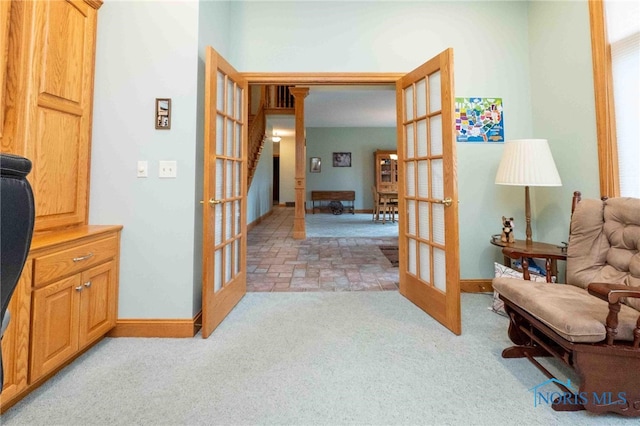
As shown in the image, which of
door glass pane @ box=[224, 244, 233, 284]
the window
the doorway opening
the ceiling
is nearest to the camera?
the window

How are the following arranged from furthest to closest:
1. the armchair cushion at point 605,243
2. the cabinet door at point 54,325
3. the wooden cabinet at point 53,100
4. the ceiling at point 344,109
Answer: the ceiling at point 344,109, the armchair cushion at point 605,243, the wooden cabinet at point 53,100, the cabinet door at point 54,325

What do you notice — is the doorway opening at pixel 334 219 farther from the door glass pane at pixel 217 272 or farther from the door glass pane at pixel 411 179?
the door glass pane at pixel 411 179

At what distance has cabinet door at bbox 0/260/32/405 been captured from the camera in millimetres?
1215

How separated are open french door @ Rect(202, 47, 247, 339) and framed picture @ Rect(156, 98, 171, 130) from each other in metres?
0.32

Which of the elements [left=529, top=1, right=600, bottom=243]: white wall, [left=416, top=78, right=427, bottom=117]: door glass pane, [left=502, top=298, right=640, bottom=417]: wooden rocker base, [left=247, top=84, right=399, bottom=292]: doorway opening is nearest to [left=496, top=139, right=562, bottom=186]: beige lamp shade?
[left=529, top=1, right=600, bottom=243]: white wall

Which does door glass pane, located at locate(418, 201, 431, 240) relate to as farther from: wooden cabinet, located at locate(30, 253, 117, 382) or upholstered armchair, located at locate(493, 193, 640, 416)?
wooden cabinet, located at locate(30, 253, 117, 382)

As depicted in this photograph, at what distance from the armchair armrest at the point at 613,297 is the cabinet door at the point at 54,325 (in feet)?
8.22

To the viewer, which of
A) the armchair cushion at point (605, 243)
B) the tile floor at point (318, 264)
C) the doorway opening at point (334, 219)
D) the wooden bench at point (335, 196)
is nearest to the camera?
the armchair cushion at point (605, 243)

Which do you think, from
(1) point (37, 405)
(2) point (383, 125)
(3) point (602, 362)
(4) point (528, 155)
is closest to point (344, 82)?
(4) point (528, 155)

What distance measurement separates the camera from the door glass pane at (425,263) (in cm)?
228

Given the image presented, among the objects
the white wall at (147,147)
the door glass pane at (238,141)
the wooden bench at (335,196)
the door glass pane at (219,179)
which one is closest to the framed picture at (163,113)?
the white wall at (147,147)

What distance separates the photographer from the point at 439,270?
2146 mm

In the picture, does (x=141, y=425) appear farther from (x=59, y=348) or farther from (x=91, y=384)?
(x=59, y=348)

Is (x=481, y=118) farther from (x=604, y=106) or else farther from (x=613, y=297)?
(x=613, y=297)
